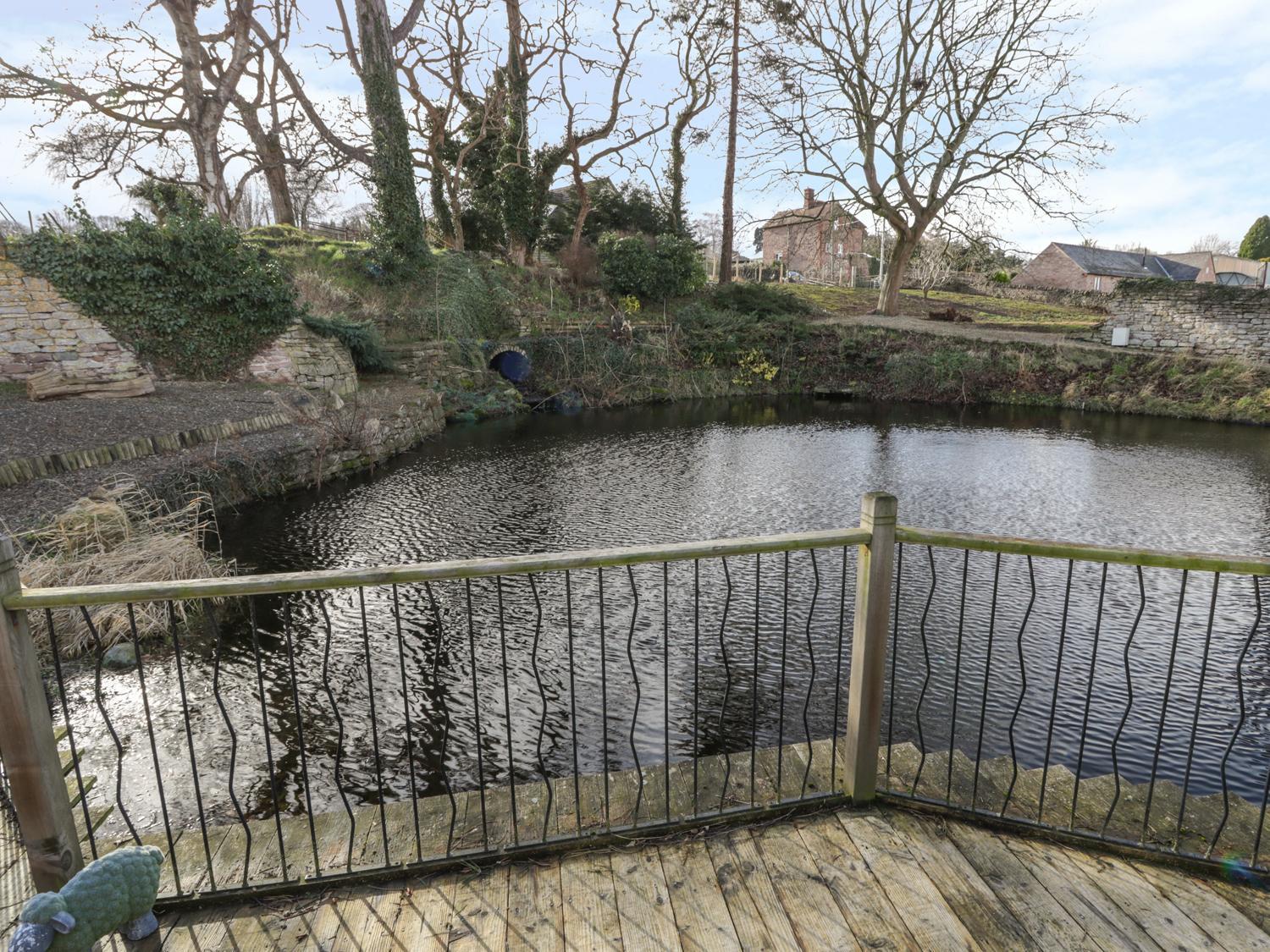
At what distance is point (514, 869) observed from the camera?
7.72 feet

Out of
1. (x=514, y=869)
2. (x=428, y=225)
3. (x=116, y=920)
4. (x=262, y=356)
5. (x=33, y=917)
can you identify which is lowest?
(x=514, y=869)

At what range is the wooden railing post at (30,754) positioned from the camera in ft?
6.31

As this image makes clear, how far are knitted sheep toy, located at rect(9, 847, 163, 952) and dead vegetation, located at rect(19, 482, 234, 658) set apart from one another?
3912mm

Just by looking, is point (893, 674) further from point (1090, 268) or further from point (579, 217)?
point (1090, 268)

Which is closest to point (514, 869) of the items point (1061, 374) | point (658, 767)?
point (658, 767)

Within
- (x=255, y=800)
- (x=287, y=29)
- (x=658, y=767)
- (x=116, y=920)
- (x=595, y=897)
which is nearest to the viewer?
Answer: (x=116, y=920)

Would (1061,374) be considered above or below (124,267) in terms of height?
below

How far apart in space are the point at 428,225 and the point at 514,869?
2211 centimetres

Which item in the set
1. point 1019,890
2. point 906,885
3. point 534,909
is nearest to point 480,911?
point 534,909

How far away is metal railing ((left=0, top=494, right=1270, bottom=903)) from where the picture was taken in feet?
7.47

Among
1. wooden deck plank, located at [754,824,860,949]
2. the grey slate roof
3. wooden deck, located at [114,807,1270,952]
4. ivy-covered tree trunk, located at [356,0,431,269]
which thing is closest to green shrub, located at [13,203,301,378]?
ivy-covered tree trunk, located at [356,0,431,269]

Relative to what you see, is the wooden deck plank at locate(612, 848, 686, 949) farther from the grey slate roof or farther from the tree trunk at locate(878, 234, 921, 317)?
the grey slate roof

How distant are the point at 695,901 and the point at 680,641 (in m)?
3.37

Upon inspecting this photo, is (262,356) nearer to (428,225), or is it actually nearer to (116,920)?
(428,225)
